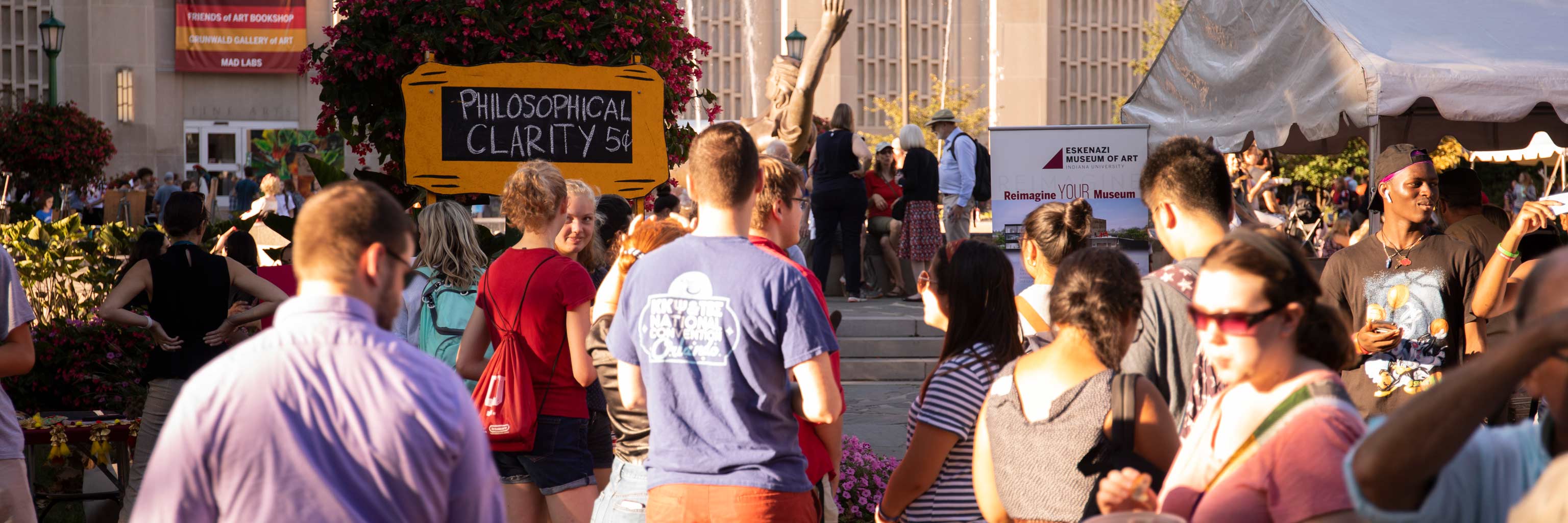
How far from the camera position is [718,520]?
303 centimetres

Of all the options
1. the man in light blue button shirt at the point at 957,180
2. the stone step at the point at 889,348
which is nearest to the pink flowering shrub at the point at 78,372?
the stone step at the point at 889,348

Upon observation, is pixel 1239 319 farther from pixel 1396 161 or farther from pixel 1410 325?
pixel 1396 161

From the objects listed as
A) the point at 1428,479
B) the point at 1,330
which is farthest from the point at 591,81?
the point at 1428,479

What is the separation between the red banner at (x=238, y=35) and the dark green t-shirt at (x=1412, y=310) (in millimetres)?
34169

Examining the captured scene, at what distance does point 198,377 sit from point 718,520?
1337 millimetres

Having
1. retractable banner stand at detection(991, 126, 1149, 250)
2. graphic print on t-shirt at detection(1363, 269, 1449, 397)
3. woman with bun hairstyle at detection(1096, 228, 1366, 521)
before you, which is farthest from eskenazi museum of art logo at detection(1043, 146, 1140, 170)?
woman with bun hairstyle at detection(1096, 228, 1366, 521)

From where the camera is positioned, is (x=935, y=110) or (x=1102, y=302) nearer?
(x=1102, y=302)

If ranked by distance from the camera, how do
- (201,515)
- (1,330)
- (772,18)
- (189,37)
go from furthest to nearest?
(772,18)
(189,37)
(1,330)
(201,515)

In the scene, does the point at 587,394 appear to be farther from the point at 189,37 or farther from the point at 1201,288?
the point at 189,37

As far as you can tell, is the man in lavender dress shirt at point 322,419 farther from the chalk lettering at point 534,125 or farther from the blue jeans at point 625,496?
the chalk lettering at point 534,125

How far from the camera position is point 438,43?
22.6ft

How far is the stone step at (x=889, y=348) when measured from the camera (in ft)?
33.9

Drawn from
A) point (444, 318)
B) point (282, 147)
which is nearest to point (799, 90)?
point (444, 318)

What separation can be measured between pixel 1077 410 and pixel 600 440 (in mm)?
2166
